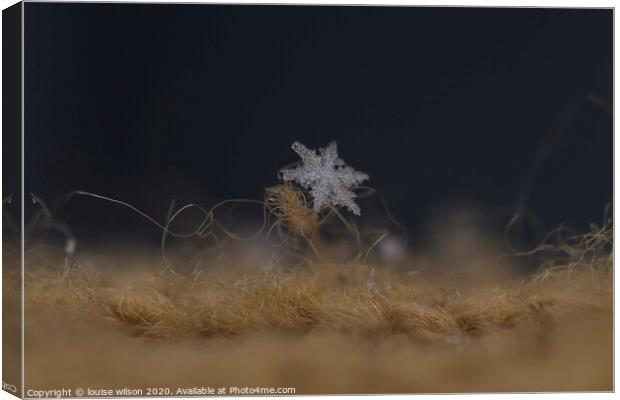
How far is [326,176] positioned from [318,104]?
1.06 ft

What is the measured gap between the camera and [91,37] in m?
4.01

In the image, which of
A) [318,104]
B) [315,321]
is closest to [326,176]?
[318,104]

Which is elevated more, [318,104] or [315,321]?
[318,104]

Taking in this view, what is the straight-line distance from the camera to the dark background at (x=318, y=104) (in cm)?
399

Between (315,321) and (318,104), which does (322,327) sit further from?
(318,104)

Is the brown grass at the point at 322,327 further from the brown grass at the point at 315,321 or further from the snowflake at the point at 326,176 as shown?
the snowflake at the point at 326,176

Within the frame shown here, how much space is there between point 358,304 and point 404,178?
597 millimetres

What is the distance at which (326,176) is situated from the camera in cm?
409

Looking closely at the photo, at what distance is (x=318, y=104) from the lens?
411cm

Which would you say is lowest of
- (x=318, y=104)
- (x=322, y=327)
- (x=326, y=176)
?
(x=322, y=327)

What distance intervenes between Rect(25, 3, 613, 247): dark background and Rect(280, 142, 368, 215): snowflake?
0.15 ft

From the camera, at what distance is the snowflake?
13.4 feet

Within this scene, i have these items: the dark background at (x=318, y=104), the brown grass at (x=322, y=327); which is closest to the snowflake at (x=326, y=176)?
the dark background at (x=318, y=104)

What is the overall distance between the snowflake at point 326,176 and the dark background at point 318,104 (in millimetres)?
46
